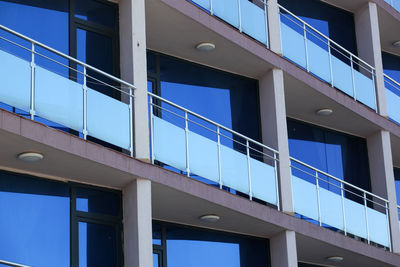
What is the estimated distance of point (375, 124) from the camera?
24906 mm

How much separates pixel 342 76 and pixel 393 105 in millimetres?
2713

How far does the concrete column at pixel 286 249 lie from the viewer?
2055 cm

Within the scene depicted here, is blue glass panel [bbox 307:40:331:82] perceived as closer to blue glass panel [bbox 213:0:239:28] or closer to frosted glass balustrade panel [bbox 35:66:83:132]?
blue glass panel [bbox 213:0:239:28]

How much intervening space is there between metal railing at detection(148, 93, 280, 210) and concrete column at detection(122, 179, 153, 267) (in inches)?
27.6

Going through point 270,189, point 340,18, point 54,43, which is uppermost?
point 340,18

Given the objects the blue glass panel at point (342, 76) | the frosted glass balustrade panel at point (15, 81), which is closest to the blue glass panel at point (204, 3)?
the blue glass panel at point (342, 76)

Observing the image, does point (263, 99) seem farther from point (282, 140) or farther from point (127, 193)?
point (127, 193)

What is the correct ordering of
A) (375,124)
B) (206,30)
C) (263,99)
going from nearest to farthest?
1. (206,30)
2. (263,99)
3. (375,124)

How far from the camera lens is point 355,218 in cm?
2278

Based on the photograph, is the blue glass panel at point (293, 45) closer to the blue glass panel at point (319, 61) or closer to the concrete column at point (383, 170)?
the blue glass panel at point (319, 61)

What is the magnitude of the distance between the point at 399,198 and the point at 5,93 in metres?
14.1

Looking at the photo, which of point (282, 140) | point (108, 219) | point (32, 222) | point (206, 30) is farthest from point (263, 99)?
point (32, 222)

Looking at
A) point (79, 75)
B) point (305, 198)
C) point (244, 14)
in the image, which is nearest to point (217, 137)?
point (305, 198)

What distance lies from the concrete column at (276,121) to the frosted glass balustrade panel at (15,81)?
7074mm
